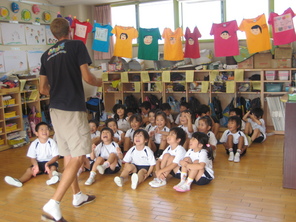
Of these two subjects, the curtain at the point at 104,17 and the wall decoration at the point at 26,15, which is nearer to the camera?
the wall decoration at the point at 26,15

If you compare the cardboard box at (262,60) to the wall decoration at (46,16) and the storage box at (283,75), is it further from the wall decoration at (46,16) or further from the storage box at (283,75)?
the wall decoration at (46,16)

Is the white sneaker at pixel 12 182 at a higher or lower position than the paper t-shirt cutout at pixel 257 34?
lower

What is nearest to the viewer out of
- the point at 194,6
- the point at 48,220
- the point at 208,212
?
the point at 48,220

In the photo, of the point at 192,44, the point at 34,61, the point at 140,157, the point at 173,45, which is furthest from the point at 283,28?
the point at 34,61

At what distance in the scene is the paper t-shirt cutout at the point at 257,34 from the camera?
18.8 feet

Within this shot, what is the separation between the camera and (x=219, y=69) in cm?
627

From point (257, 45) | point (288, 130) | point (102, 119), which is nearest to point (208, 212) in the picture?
point (288, 130)

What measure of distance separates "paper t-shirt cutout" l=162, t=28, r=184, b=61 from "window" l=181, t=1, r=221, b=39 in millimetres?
638

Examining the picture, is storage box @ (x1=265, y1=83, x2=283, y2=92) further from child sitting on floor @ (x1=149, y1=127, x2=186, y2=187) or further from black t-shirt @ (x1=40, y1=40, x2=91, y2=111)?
black t-shirt @ (x1=40, y1=40, x2=91, y2=111)

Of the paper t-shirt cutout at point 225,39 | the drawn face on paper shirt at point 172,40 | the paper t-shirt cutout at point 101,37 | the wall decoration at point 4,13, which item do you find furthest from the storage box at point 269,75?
the wall decoration at point 4,13

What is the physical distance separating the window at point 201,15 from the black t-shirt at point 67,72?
4588 millimetres

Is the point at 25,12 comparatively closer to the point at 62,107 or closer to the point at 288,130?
the point at 62,107

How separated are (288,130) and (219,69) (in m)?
3.15

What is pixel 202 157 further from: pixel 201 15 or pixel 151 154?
pixel 201 15
